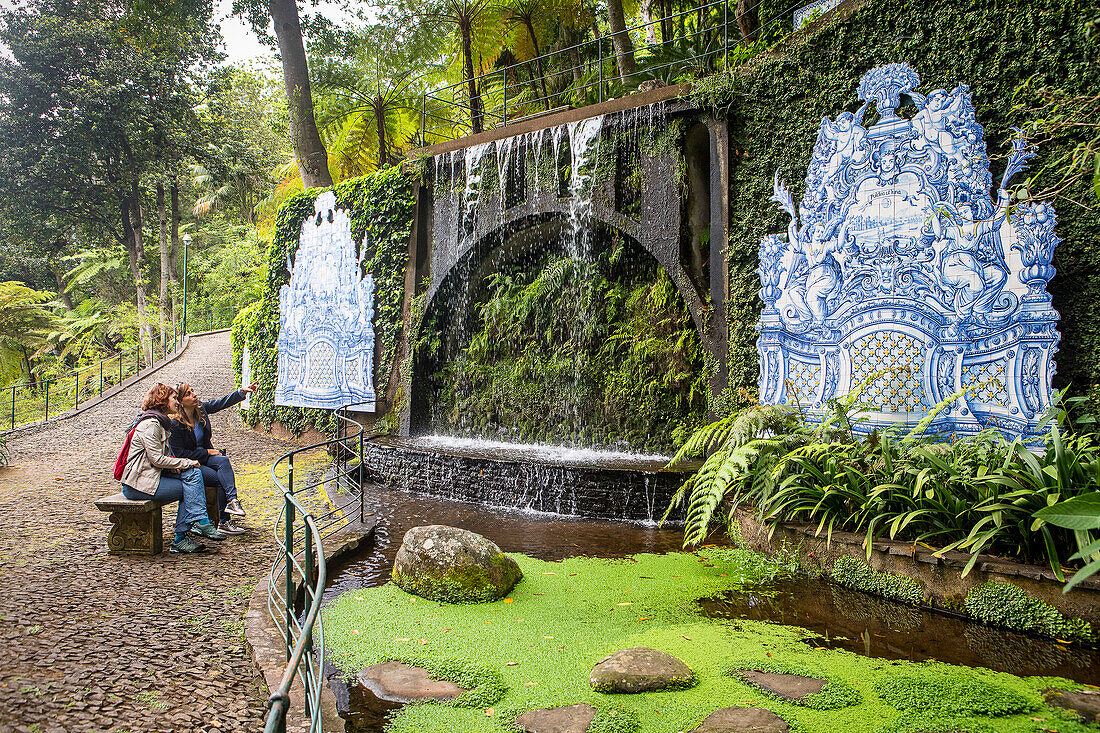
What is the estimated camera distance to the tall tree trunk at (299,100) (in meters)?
13.1

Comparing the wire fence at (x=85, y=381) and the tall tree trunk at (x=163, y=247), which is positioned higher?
the tall tree trunk at (x=163, y=247)

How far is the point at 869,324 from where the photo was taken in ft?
19.6

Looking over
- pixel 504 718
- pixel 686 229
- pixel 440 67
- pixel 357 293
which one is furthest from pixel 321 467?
pixel 440 67

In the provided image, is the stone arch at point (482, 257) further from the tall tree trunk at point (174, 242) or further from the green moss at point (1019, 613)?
the tall tree trunk at point (174, 242)

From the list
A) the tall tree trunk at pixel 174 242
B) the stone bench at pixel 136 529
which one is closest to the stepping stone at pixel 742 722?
the stone bench at pixel 136 529

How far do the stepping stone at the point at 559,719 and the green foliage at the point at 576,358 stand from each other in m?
5.52

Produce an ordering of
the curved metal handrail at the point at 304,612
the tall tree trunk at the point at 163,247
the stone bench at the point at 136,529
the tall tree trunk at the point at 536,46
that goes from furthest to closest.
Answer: the tall tree trunk at the point at 163,247
the tall tree trunk at the point at 536,46
the stone bench at the point at 136,529
the curved metal handrail at the point at 304,612

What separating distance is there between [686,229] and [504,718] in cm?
626

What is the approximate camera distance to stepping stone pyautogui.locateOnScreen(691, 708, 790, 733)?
271 cm

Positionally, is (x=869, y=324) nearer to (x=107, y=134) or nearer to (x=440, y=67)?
(x=440, y=67)

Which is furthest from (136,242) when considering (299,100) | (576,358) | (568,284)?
(576,358)

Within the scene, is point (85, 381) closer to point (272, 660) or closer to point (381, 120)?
point (381, 120)

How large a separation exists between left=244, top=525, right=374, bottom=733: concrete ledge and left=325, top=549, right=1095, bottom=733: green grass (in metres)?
0.31

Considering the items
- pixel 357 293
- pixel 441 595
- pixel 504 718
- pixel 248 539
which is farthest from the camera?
pixel 357 293
